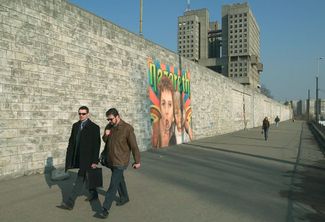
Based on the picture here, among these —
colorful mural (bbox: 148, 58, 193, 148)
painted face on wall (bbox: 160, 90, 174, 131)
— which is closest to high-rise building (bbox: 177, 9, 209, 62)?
colorful mural (bbox: 148, 58, 193, 148)

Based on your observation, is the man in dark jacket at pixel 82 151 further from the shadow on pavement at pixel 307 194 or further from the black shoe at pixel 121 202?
the shadow on pavement at pixel 307 194

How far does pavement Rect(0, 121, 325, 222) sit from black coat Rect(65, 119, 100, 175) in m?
0.72

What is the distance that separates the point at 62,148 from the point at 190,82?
12.5 metres

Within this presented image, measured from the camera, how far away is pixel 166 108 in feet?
58.7

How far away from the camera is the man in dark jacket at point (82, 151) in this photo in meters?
5.84

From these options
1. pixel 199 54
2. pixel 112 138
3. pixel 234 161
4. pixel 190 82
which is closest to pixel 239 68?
pixel 199 54

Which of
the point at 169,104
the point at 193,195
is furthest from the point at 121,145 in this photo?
the point at 169,104

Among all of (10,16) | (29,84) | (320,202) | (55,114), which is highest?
(10,16)

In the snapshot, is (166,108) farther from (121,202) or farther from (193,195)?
(121,202)

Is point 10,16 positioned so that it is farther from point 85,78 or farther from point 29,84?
point 85,78

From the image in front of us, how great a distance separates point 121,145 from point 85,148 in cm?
56

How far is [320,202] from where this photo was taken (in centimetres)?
662

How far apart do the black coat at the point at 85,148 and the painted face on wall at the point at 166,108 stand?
11312 mm

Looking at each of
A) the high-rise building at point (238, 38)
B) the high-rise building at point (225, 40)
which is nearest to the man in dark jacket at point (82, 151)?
the high-rise building at point (225, 40)
